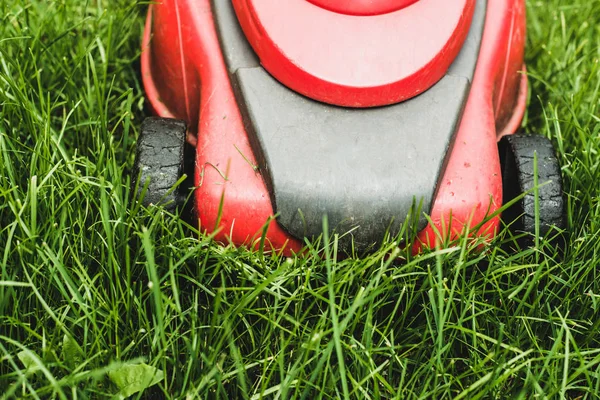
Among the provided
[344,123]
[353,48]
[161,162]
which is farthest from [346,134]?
[161,162]

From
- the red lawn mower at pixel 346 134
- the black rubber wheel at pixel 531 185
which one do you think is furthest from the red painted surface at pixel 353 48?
the black rubber wheel at pixel 531 185

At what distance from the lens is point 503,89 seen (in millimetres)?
1287

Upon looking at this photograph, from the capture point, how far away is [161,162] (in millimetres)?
1100

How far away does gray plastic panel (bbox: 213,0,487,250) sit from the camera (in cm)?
104

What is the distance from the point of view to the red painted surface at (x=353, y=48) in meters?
1.09

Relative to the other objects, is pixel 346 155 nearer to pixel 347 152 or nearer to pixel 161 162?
pixel 347 152

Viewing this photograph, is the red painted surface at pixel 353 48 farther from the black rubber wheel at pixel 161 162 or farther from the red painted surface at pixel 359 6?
the black rubber wheel at pixel 161 162

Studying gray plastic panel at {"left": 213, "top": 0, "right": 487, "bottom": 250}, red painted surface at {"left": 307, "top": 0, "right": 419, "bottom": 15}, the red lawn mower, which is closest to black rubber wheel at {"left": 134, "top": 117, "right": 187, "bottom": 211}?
the red lawn mower

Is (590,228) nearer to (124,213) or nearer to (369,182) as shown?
(369,182)

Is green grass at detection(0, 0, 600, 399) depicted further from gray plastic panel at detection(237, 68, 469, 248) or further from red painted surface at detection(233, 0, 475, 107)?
red painted surface at detection(233, 0, 475, 107)

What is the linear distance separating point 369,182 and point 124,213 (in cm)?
38

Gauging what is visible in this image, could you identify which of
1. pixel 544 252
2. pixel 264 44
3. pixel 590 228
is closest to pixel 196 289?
pixel 264 44

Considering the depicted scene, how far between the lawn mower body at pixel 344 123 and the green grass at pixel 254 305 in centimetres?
7

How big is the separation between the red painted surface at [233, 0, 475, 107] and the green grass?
26 cm
